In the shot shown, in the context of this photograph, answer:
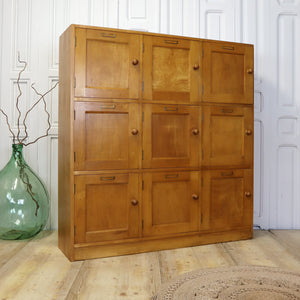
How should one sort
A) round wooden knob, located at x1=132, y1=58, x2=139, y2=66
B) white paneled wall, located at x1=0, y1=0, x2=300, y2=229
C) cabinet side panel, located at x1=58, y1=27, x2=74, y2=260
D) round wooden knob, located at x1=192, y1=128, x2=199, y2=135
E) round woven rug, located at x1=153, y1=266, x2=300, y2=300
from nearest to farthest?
round woven rug, located at x1=153, y1=266, x2=300, y2=300, cabinet side panel, located at x1=58, y1=27, x2=74, y2=260, round wooden knob, located at x1=132, y1=58, x2=139, y2=66, round wooden knob, located at x1=192, y1=128, x2=199, y2=135, white paneled wall, located at x1=0, y1=0, x2=300, y2=229

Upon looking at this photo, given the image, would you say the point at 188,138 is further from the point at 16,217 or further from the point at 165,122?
the point at 16,217

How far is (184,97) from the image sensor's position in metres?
2.61

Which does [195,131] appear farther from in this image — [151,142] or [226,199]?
[226,199]

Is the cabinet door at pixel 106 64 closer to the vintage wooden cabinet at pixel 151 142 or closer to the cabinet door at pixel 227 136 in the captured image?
the vintage wooden cabinet at pixel 151 142

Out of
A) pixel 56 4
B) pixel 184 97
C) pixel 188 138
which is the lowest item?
pixel 188 138

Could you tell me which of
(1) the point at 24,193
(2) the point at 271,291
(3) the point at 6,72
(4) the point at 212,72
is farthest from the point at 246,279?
(3) the point at 6,72

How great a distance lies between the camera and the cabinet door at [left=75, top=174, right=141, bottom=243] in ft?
7.72

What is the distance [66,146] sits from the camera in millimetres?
2445

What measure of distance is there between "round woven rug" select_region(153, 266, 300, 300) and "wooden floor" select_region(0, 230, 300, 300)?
11 cm

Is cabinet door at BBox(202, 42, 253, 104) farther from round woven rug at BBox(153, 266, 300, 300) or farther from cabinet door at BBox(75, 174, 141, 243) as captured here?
round woven rug at BBox(153, 266, 300, 300)

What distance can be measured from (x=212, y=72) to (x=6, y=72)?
1.65m

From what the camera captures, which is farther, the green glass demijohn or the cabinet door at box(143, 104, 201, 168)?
the green glass demijohn

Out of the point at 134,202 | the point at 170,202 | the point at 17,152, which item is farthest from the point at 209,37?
the point at 17,152

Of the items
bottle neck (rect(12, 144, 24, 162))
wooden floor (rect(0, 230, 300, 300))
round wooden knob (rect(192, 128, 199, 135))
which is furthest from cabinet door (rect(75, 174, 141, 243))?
bottle neck (rect(12, 144, 24, 162))
